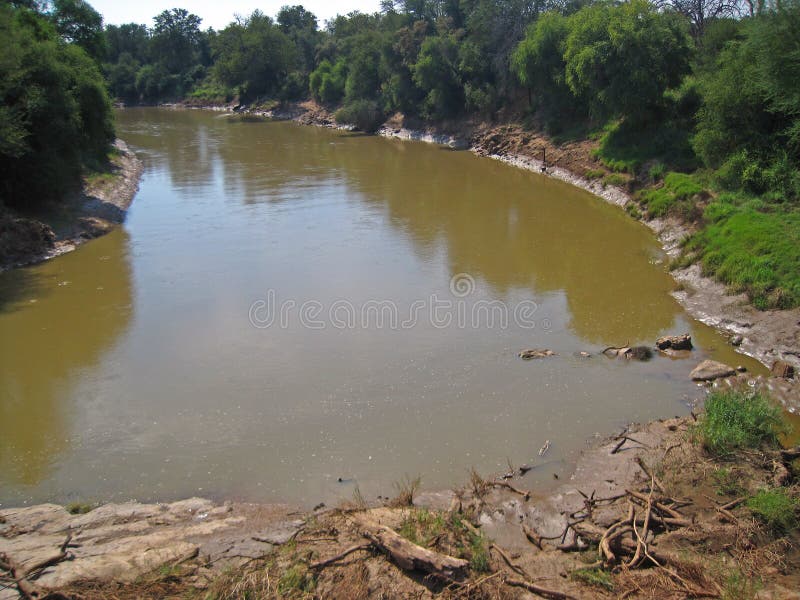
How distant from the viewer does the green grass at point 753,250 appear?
14911 millimetres

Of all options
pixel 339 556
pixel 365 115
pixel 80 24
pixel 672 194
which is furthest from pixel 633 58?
pixel 80 24

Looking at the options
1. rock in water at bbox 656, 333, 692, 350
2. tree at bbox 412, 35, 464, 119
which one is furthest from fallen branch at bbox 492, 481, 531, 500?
tree at bbox 412, 35, 464, 119

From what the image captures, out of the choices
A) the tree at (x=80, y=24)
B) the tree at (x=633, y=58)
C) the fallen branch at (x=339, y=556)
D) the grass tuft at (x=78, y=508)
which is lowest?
the grass tuft at (x=78, y=508)

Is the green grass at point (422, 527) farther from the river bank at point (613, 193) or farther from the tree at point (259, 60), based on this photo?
the tree at point (259, 60)

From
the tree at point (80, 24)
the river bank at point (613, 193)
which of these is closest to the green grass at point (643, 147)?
the river bank at point (613, 193)

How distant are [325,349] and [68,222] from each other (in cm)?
1437

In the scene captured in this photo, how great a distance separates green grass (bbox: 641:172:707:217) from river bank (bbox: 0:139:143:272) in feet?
68.2

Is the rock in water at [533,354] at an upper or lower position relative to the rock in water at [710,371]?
lower

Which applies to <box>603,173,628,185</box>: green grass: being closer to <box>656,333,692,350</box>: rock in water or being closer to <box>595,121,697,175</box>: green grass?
<box>595,121,697,175</box>: green grass

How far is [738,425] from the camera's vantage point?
385 inches

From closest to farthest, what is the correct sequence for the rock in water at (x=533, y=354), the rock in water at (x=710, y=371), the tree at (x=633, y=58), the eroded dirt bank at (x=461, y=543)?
the eroded dirt bank at (x=461, y=543) < the rock in water at (x=710, y=371) < the rock in water at (x=533, y=354) < the tree at (x=633, y=58)

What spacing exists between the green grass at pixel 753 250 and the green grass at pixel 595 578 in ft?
33.6

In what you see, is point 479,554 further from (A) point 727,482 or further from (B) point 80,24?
(B) point 80,24

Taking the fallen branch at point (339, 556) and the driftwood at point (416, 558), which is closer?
the driftwood at point (416, 558)
